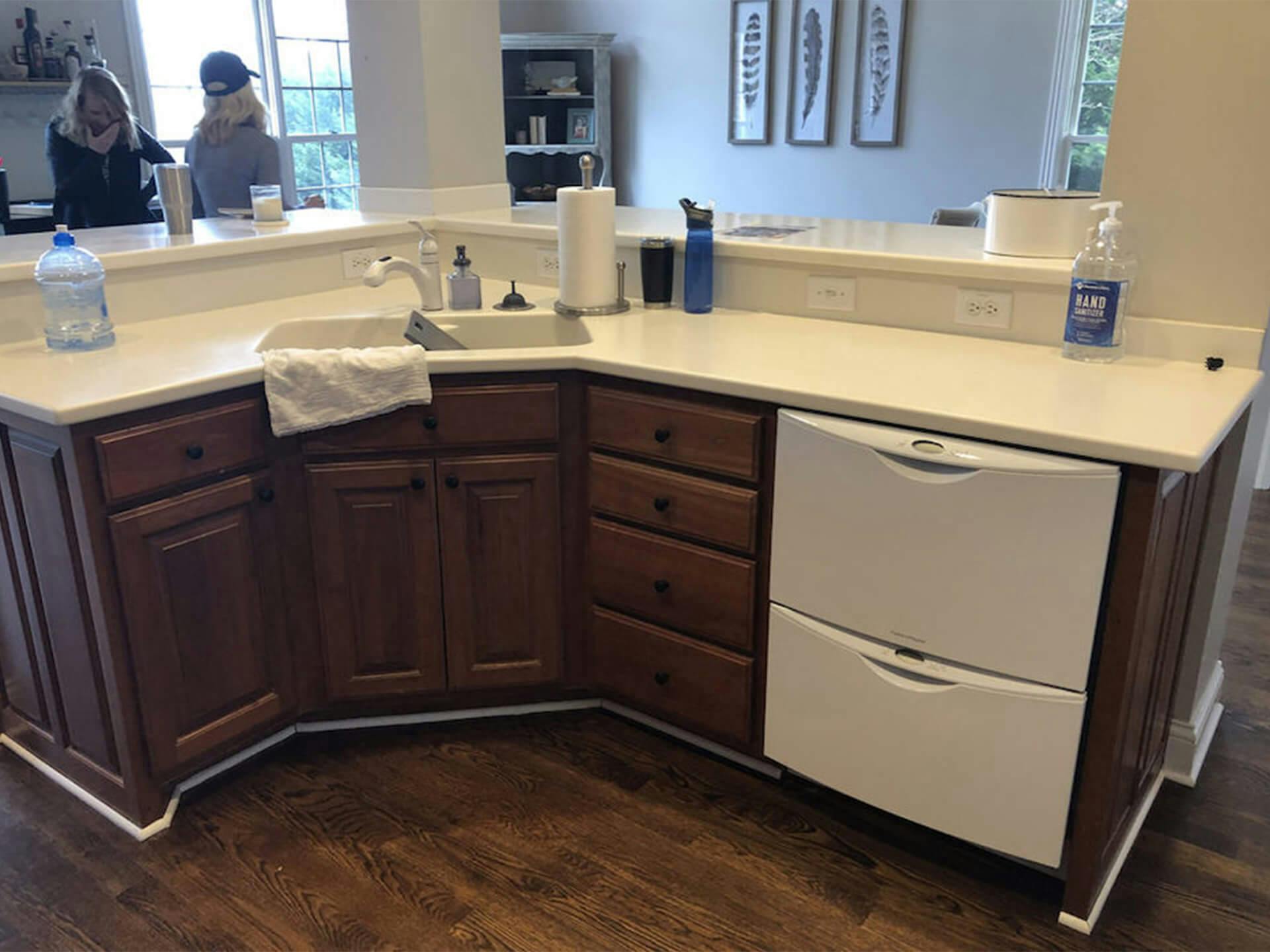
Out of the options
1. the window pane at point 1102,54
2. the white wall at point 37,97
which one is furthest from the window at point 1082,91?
the white wall at point 37,97

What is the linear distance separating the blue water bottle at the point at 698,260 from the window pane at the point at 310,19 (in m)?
5.02

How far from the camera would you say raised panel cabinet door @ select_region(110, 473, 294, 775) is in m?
1.82

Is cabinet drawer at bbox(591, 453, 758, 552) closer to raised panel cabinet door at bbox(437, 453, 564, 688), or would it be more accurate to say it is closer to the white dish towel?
raised panel cabinet door at bbox(437, 453, 564, 688)

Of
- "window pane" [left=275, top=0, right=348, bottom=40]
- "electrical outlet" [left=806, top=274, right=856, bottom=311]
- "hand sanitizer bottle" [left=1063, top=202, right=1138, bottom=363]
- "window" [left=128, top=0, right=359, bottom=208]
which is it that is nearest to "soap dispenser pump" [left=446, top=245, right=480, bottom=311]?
"electrical outlet" [left=806, top=274, right=856, bottom=311]

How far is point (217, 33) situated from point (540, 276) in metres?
4.79

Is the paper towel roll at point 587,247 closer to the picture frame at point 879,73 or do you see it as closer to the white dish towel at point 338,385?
the white dish towel at point 338,385

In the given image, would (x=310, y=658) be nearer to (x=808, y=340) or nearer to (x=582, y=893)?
(x=582, y=893)

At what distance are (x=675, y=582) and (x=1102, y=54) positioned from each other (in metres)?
4.41

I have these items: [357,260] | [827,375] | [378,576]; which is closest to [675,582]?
[827,375]

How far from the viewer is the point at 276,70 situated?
6.46 metres

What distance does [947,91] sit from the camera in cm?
550

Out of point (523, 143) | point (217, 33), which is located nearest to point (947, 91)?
point (523, 143)

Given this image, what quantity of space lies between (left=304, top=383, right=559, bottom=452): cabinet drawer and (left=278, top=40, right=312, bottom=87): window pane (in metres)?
5.39

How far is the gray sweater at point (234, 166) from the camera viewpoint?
3787 mm
